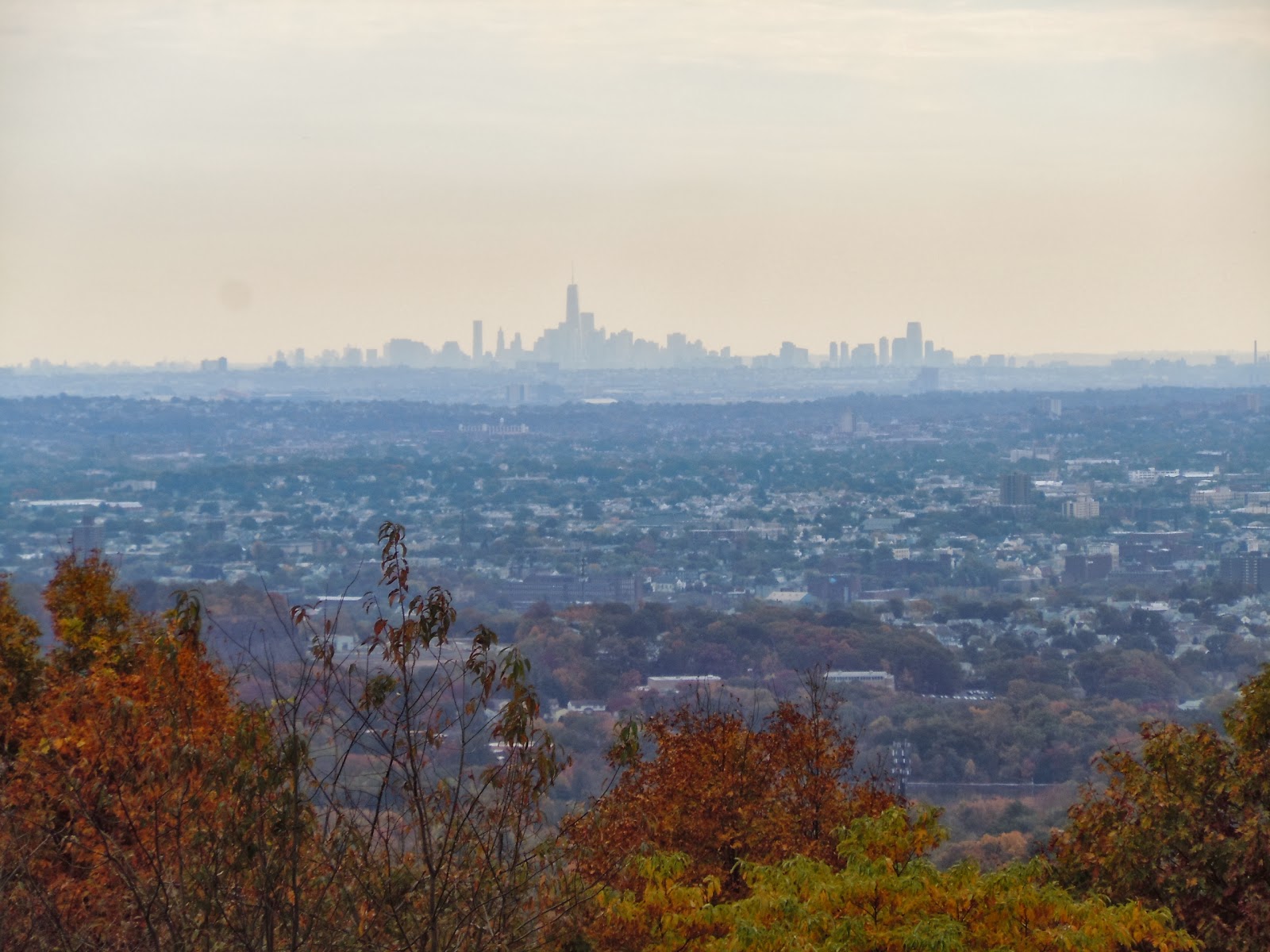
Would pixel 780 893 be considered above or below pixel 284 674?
above

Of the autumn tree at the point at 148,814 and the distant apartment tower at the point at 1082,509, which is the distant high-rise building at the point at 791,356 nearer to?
the distant apartment tower at the point at 1082,509

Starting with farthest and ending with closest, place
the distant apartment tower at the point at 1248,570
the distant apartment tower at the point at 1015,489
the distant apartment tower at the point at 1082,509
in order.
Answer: the distant apartment tower at the point at 1015,489 < the distant apartment tower at the point at 1082,509 < the distant apartment tower at the point at 1248,570

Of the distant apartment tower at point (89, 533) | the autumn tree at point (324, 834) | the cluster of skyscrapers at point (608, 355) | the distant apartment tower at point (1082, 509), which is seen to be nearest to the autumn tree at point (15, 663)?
the autumn tree at point (324, 834)

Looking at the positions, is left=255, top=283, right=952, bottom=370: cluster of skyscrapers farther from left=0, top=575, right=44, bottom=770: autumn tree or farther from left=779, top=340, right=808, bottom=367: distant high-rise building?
left=0, top=575, right=44, bottom=770: autumn tree

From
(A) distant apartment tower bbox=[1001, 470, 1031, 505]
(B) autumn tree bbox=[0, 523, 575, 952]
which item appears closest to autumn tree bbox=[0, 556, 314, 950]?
(B) autumn tree bbox=[0, 523, 575, 952]

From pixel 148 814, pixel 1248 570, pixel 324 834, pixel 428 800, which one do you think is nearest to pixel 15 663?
pixel 148 814

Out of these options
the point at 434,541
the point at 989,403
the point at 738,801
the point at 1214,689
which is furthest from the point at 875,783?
the point at 989,403

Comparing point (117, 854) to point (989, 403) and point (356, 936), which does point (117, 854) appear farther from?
point (989, 403)

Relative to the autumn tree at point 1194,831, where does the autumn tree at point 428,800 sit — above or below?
above
